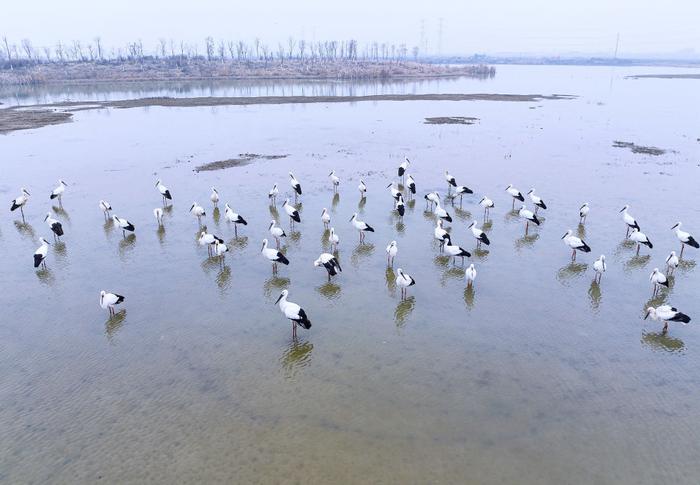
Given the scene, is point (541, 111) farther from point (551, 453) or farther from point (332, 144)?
point (551, 453)

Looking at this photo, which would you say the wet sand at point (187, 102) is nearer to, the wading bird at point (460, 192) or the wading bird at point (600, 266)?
the wading bird at point (460, 192)

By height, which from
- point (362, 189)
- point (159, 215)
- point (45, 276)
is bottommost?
point (45, 276)

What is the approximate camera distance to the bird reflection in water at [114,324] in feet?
40.2

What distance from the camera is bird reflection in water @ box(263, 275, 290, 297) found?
14344mm

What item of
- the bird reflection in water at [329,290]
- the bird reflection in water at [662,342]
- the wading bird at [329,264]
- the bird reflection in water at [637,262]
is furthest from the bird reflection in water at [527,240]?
the bird reflection in water at [329,290]

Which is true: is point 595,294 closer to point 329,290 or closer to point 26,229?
point 329,290

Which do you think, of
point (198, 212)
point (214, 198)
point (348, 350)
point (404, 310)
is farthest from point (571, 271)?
point (214, 198)

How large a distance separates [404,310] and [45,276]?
10507 mm

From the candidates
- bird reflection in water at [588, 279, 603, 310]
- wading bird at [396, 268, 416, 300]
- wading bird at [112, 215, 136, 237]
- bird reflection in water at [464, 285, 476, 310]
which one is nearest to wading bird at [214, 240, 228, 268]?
wading bird at [112, 215, 136, 237]

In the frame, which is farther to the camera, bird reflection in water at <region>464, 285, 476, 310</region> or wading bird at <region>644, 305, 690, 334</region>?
bird reflection in water at <region>464, 285, 476, 310</region>

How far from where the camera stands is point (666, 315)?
11898 millimetres

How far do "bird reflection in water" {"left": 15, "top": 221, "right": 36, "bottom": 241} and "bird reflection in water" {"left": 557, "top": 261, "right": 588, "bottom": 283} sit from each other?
17.5m

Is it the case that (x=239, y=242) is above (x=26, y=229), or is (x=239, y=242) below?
below

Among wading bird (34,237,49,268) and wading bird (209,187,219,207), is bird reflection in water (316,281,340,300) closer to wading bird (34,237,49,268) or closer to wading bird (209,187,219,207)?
wading bird (209,187,219,207)
